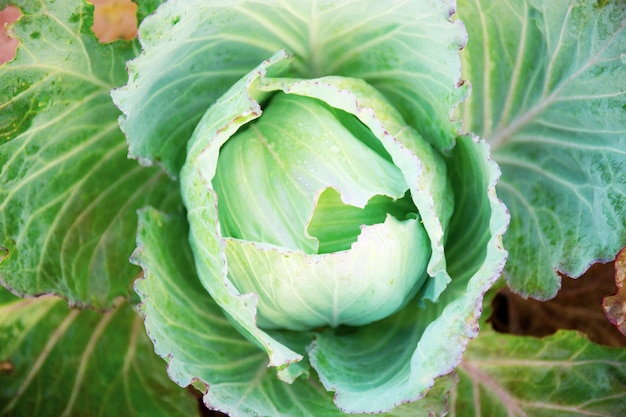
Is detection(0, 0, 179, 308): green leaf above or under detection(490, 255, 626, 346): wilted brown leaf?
above

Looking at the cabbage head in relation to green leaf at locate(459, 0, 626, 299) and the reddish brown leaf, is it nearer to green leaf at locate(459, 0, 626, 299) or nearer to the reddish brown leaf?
green leaf at locate(459, 0, 626, 299)

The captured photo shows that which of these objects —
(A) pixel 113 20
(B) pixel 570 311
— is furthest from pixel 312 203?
(B) pixel 570 311

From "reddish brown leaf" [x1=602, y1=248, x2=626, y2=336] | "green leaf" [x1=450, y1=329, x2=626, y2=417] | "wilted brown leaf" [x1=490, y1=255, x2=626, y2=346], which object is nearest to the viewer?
"reddish brown leaf" [x1=602, y1=248, x2=626, y2=336]

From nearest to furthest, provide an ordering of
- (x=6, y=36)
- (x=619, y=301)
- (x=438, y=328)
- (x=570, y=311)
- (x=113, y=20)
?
(x=438, y=328), (x=619, y=301), (x=6, y=36), (x=113, y=20), (x=570, y=311)

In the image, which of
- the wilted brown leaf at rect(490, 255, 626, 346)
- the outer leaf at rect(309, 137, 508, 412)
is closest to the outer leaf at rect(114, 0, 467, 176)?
the outer leaf at rect(309, 137, 508, 412)

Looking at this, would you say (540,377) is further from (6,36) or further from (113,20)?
(6,36)

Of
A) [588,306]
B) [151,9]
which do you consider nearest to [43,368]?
[151,9]

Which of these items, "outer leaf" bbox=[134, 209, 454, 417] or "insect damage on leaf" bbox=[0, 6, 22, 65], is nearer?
"outer leaf" bbox=[134, 209, 454, 417]
